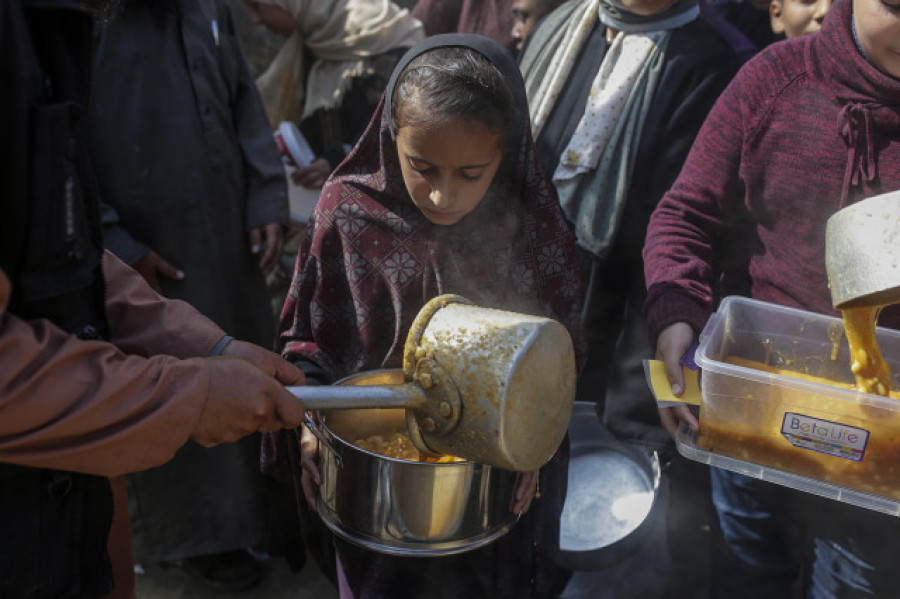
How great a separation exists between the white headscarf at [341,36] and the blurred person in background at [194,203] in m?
1.47

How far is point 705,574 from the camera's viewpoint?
302 cm

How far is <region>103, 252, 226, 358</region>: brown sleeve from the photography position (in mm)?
1713

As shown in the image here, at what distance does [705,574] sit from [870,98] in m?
1.94

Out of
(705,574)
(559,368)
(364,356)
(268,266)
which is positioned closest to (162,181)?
(268,266)

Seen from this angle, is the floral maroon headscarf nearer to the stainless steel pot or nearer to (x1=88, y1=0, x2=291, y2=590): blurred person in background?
the stainless steel pot

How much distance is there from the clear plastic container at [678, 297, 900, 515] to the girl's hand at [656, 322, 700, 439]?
73 millimetres

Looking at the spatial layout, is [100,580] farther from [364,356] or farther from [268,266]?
[268,266]

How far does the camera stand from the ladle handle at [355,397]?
1466mm

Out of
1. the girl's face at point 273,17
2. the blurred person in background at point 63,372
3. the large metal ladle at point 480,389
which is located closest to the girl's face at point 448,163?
the large metal ladle at point 480,389

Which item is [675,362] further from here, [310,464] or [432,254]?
[310,464]

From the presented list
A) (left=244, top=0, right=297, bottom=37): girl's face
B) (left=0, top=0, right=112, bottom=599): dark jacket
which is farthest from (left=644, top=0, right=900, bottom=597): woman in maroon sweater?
(left=244, top=0, right=297, bottom=37): girl's face

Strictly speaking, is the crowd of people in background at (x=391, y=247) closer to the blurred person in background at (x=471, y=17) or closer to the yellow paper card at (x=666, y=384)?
the yellow paper card at (x=666, y=384)

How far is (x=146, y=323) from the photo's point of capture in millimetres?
1738

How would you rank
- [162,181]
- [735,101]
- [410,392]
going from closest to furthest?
[410,392], [735,101], [162,181]
